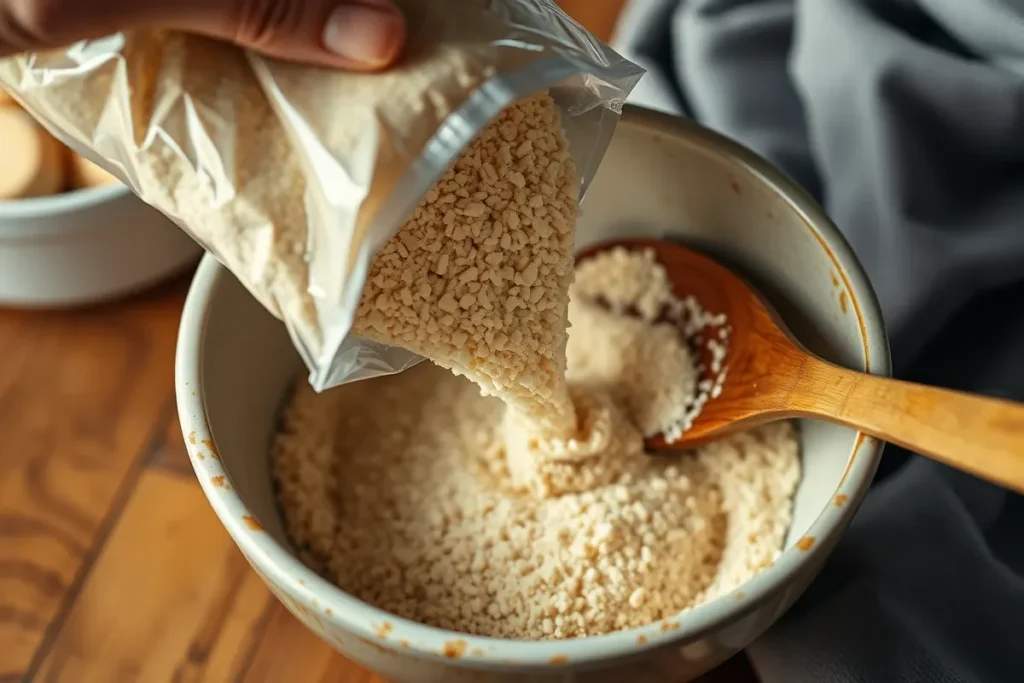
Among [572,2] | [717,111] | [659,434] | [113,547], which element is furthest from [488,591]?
[572,2]

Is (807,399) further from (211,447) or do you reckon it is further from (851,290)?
(211,447)

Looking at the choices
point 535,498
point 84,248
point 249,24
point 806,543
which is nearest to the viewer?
point 249,24

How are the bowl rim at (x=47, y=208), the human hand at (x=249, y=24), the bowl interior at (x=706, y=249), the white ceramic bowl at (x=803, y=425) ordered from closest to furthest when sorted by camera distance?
the human hand at (x=249, y=24), the white ceramic bowl at (x=803, y=425), the bowl interior at (x=706, y=249), the bowl rim at (x=47, y=208)

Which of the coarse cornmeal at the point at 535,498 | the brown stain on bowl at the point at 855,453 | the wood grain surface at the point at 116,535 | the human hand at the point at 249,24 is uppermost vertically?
the human hand at the point at 249,24

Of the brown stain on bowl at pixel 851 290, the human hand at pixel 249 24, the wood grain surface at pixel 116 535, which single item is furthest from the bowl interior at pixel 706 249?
the human hand at pixel 249 24

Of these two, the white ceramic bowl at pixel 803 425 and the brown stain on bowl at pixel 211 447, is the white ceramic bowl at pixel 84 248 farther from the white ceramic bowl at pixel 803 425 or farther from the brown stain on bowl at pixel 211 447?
the brown stain on bowl at pixel 211 447

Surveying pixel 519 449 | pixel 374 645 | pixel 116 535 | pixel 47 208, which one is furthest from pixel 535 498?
pixel 47 208
